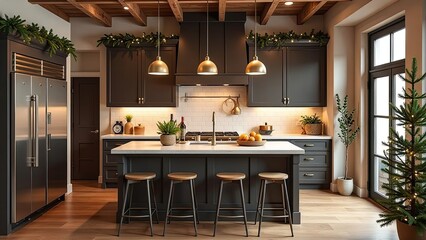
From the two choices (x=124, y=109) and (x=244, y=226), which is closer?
(x=244, y=226)

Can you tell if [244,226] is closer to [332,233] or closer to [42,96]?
[332,233]

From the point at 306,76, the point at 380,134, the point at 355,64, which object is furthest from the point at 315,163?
the point at 355,64

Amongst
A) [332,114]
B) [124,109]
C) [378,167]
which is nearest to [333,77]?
[332,114]

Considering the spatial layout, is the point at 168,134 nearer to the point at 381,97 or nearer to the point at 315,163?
the point at 315,163

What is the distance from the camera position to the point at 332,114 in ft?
22.9

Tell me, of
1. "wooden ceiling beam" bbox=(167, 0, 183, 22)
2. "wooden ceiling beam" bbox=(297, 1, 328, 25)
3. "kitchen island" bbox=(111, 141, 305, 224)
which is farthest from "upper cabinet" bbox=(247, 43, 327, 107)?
"kitchen island" bbox=(111, 141, 305, 224)

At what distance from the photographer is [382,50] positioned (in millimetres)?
6156

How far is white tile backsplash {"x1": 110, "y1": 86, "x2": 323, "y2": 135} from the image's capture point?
7742mm

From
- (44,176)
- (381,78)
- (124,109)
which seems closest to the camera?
(44,176)

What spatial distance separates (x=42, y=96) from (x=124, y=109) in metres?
2.44

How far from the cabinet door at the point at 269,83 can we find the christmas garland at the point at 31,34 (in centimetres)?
321

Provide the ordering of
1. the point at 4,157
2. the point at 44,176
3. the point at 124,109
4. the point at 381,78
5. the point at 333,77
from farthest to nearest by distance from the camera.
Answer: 1. the point at 124,109
2. the point at 333,77
3. the point at 381,78
4. the point at 44,176
5. the point at 4,157

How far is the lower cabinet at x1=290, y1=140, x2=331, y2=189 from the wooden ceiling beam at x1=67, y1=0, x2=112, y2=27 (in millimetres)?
3962

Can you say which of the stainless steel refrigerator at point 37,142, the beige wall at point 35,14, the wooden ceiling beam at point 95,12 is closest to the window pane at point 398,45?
the wooden ceiling beam at point 95,12
